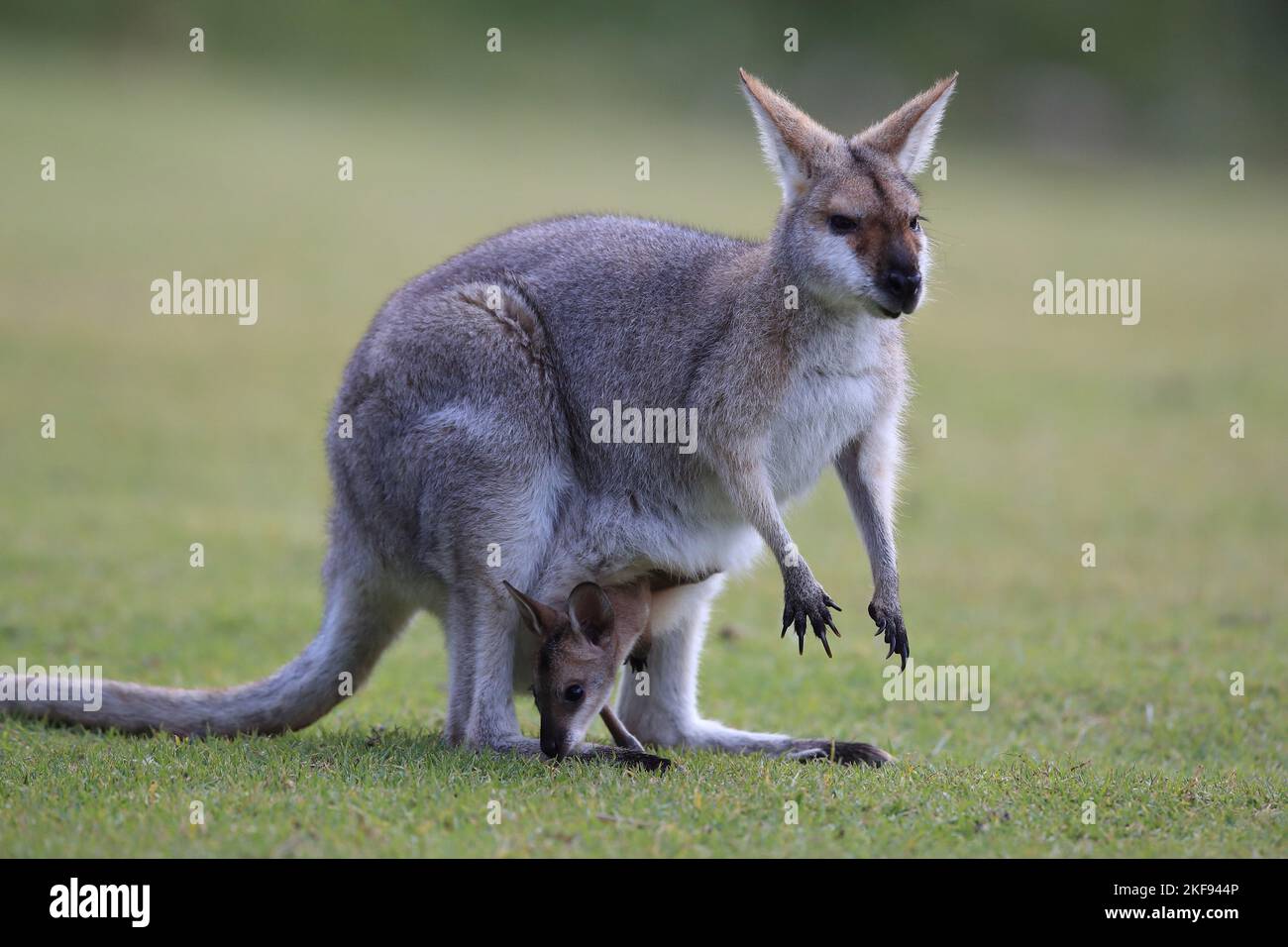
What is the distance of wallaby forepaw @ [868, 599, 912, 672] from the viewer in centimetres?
588

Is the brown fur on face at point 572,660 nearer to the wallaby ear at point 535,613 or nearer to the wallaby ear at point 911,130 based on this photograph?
the wallaby ear at point 535,613

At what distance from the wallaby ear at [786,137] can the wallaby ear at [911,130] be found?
Answer: 0.19 metres

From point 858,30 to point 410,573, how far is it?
1083 inches

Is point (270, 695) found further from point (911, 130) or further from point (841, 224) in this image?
point (911, 130)

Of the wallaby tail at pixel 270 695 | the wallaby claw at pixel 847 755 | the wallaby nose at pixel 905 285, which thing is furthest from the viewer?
the wallaby tail at pixel 270 695

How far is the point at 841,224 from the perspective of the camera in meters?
5.59

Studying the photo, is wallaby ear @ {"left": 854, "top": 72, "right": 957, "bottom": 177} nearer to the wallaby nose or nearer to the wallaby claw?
the wallaby nose

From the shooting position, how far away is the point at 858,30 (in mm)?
31422

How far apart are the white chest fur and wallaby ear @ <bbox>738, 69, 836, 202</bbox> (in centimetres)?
61

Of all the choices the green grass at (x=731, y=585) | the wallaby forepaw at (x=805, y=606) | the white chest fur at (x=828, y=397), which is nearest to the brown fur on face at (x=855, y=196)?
the white chest fur at (x=828, y=397)

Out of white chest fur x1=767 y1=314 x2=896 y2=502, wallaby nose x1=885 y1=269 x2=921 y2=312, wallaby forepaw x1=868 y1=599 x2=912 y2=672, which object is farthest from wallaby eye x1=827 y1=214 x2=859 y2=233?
wallaby forepaw x1=868 y1=599 x2=912 y2=672

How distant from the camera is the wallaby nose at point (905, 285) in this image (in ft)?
17.6

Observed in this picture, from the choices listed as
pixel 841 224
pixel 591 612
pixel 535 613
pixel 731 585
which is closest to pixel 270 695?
pixel 535 613
